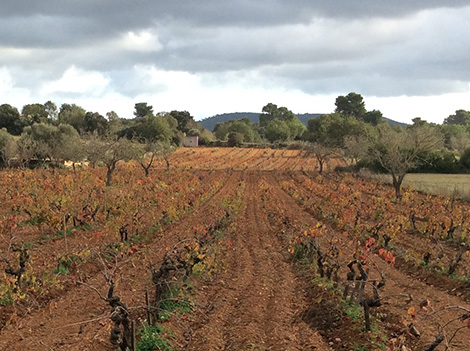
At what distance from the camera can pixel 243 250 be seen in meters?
15.9

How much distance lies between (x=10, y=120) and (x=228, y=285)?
91.1m

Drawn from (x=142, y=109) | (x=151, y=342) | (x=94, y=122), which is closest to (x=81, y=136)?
(x=94, y=122)

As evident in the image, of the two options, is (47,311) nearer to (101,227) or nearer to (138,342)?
(138,342)

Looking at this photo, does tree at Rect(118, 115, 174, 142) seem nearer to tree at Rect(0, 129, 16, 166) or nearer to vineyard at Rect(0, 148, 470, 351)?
tree at Rect(0, 129, 16, 166)

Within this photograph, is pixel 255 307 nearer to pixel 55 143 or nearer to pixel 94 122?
pixel 55 143

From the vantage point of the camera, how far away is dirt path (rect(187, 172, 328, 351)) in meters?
8.23

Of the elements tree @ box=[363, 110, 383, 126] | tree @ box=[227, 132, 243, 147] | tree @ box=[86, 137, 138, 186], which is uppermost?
tree @ box=[363, 110, 383, 126]

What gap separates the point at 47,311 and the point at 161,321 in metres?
2.92

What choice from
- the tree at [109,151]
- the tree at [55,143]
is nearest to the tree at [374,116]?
the tree at [55,143]

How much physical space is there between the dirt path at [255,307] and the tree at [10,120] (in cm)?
8583

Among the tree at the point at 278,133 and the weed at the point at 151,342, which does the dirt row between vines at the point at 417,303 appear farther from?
the tree at the point at 278,133

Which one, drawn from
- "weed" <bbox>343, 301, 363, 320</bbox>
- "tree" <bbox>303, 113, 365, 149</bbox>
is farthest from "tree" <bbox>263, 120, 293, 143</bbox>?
"weed" <bbox>343, 301, 363, 320</bbox>

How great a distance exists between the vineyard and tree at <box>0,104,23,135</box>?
2970 inches

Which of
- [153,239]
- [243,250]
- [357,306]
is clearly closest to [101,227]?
[153,239]
